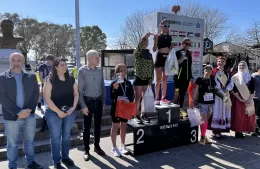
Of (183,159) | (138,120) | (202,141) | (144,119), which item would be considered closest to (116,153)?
(138,120)

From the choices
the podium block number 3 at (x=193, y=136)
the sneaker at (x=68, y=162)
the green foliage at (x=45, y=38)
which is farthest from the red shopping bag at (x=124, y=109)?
the green foliage at (x=45, y=38)

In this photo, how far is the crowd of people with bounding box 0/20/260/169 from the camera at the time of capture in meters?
3.03

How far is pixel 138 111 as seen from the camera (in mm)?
4207

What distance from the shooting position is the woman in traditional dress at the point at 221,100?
15.1 ft

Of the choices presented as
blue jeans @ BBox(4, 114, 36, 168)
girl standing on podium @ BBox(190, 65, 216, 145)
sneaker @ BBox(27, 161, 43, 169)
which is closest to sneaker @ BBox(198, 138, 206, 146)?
girl standing on podium @ BBox(190, 65, 216, 145)

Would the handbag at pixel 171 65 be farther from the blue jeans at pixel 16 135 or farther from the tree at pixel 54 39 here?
the tree at pixel 54 39

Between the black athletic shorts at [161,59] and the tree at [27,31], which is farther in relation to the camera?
the tree at [27,31]

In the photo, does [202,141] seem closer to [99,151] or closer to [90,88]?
[99,151]

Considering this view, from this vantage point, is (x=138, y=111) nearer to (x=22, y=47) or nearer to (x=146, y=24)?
(x=146, y=24)

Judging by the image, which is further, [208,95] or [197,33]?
[197,33]

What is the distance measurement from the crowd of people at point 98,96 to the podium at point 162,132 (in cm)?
21

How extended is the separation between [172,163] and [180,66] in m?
1.88

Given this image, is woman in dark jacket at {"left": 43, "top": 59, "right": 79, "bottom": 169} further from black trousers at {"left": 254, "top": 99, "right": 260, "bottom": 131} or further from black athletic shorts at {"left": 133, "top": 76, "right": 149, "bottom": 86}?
black trousers at {"left": 254, "top": 99, "right": 260, "bottom": 131}

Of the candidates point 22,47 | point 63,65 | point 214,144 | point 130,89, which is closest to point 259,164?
point 214,144
